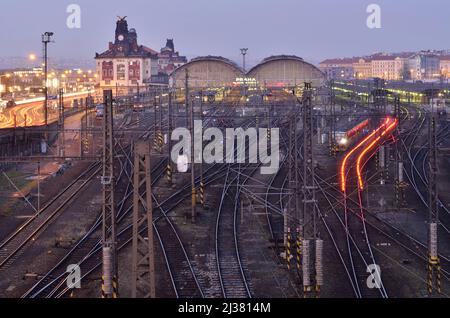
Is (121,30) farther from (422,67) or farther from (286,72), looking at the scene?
(422,67)

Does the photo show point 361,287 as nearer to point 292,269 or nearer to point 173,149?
point 292,269

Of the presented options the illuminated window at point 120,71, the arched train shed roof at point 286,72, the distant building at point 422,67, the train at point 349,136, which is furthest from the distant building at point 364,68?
the train at point 349,136

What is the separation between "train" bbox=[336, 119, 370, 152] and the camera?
28353 mm

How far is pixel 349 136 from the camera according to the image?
31156mm

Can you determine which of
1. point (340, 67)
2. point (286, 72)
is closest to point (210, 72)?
point (286, 72)

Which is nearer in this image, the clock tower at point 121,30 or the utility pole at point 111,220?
Answer: the utility pole at point 111,220

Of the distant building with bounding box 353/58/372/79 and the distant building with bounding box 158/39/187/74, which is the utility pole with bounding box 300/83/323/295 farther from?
the distant building with bounding box 353/58/372/79

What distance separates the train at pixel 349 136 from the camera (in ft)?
93.0

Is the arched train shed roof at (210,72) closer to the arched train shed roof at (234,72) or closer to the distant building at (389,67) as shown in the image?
the arched train shed roof at (234,72)

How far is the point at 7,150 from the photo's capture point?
23984 millimetres

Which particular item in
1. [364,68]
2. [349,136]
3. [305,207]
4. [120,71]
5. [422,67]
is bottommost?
[305,207]

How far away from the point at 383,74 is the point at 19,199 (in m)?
94.4

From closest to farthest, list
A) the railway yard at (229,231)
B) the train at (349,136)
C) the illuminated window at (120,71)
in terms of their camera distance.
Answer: the railway yard at (229,231) → the train at (349,136) → the illuminated window at (120,71)
